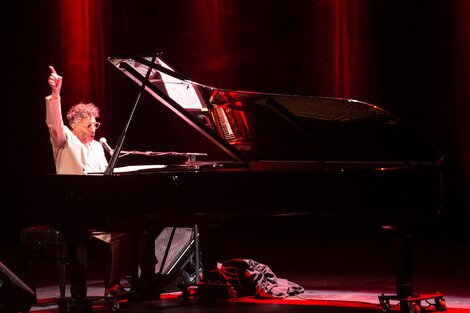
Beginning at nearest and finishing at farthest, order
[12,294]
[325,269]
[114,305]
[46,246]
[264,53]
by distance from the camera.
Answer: [12,294] → [114,305] → [46,246] → [325,269] → [264,53]

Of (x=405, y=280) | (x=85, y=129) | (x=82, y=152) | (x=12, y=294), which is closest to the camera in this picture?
(x=12, y=294)

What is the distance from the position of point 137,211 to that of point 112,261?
1.13 metres

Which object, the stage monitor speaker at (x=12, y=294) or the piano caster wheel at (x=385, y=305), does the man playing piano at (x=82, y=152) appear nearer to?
the stage monitor speaker at (x=12, y=294)

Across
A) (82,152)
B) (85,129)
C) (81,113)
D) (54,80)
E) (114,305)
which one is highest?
(54,80)

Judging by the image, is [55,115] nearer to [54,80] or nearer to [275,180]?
[54,80]

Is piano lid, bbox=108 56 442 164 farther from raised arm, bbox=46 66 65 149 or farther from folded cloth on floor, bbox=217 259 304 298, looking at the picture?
folded cloth on floor, bbox=217 259 304 298

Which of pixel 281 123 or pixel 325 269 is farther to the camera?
pixel 325 269

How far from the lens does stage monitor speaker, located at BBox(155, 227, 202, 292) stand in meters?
5.65

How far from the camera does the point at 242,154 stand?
14.7 ft

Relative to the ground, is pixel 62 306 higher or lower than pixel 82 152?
lower

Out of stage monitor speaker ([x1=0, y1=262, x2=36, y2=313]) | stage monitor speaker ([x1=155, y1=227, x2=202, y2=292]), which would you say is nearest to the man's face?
stage monitor speaker ([x1=155, y1=227, x2=202, y2=292])

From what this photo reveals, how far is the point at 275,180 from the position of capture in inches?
172

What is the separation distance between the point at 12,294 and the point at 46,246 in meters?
0.77

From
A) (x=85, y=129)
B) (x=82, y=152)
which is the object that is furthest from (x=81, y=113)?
(x=82, y=152)
